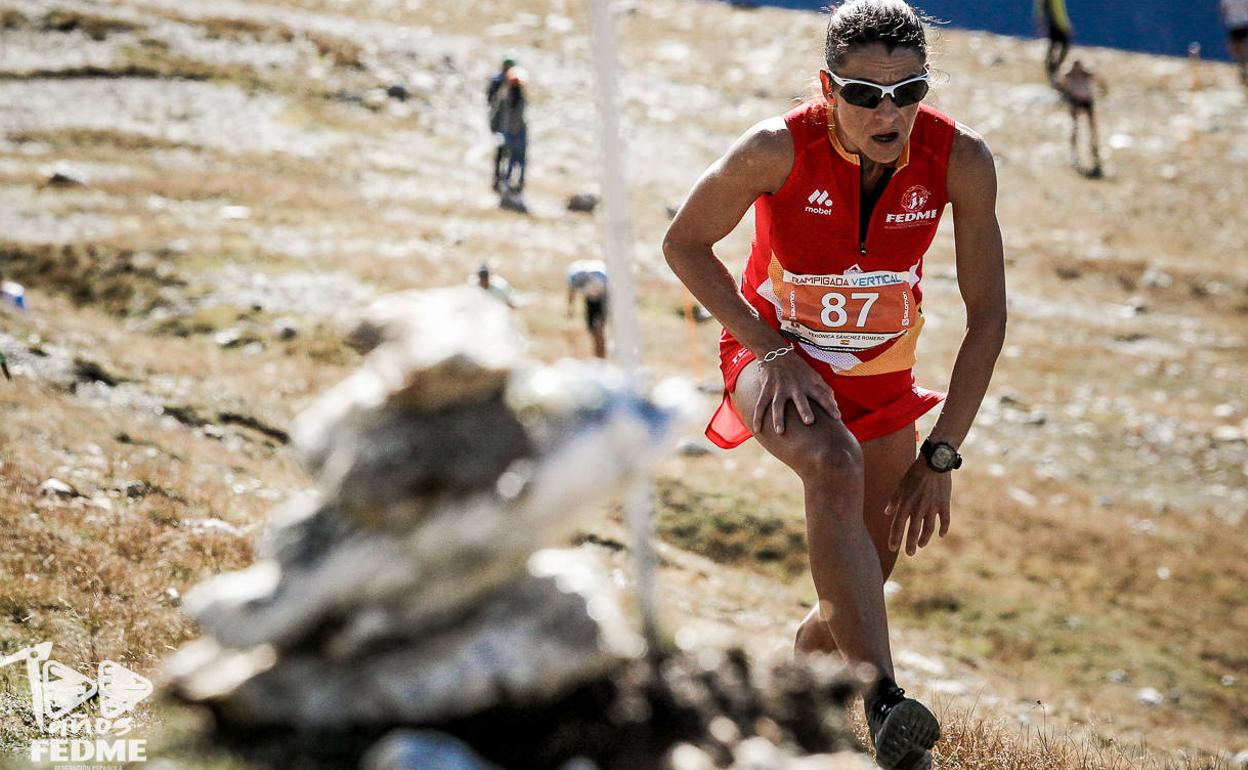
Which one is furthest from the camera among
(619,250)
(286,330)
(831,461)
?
(286,330)

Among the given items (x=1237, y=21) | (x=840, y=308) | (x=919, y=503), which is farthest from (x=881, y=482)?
(x=1237, y=21)

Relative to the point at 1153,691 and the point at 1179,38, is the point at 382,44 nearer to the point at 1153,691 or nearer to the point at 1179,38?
the point at 1179,38

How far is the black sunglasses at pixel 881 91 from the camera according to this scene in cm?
440

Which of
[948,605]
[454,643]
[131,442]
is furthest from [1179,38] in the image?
[454,643]

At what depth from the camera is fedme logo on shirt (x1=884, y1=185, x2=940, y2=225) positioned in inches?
184

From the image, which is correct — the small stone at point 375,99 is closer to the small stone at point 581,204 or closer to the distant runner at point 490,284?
the small stone at point 581,204

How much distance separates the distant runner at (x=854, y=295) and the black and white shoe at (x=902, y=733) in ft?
0.12

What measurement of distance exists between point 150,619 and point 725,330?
321 cm

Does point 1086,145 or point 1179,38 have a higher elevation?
point 1179,38

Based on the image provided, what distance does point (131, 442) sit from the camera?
985 cm

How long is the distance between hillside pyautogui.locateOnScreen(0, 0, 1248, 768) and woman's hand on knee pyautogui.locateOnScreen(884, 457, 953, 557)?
2.91 ft

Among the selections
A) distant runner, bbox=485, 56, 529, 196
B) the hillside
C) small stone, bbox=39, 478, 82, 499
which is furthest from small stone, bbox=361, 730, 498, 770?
distant runner, bbox=485, 56, 529, 196

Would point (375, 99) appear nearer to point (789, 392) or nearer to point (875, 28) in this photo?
point (875, 28)

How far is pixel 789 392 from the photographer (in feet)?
14.7
